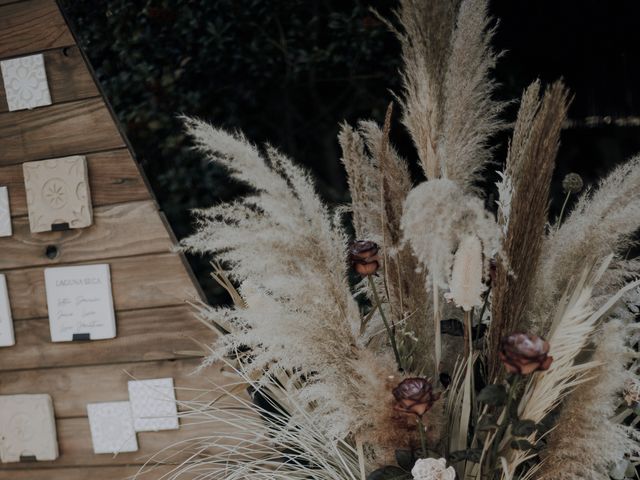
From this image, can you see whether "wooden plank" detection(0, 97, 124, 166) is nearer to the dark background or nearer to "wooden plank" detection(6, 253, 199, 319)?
"wooden plank" detection(6, 253, 199, 319)

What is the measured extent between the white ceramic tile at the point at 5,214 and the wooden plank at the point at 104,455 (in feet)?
1.47

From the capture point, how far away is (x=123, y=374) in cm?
138

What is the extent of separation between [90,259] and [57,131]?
0.29 metres

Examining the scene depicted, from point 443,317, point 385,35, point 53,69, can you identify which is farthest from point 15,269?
point 385,35

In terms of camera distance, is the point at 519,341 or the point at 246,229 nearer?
the point at 519,341

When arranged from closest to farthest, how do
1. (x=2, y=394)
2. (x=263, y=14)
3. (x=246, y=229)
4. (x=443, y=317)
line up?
(x=246, y=229), (x=443, y=317), (x=2, y=394), (x=263, y=14)

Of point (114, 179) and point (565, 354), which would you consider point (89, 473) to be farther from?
point (565, 354)

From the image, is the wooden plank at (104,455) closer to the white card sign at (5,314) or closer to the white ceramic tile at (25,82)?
the white card sign at (5,314)

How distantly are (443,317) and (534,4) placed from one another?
3.77 feet

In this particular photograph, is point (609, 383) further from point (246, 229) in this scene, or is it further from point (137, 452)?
point (137, 452)

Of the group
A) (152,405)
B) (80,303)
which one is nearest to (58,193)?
(80,303)

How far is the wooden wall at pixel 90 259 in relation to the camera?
1.33 m

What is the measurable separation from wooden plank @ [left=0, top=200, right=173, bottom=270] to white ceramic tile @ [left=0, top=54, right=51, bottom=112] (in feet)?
0.83

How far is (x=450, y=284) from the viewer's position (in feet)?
2.90
